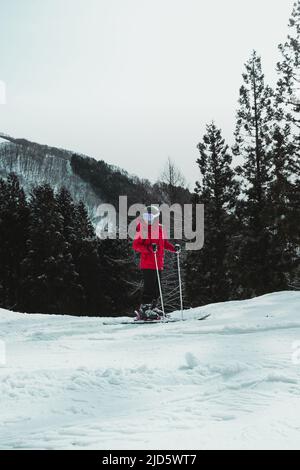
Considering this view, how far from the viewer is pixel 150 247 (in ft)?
32.1

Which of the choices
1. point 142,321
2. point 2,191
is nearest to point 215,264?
point 142,321

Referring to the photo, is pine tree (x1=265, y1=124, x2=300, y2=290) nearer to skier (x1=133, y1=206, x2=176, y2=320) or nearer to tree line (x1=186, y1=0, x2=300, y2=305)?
tree line (x1=186, y1=0, x2=300, y2=305)

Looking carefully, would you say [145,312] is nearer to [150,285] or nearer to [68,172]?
[150,285]

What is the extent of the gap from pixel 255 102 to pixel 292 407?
86.8 feet

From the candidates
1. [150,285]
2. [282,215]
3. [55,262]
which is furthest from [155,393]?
[55,262]

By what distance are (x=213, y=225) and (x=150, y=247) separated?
20.2m

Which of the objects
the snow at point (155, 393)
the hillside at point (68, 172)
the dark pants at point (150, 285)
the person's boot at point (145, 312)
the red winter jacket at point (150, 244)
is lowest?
the snow at point (155, 393)

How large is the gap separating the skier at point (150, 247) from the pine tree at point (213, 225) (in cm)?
1823

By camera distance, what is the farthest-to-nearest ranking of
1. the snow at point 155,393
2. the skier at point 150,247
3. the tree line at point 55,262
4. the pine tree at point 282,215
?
the tree line at point 55,262 < the pine tree at point 282,215 < the skier at point 150,247 < the snow at point 155,393

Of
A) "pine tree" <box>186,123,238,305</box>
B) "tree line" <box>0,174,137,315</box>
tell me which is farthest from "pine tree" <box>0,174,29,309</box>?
"pine tree" <box>186,123,238,305</box>

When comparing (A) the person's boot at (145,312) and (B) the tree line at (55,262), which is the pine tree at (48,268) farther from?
(A) the person's boot at (145,312)

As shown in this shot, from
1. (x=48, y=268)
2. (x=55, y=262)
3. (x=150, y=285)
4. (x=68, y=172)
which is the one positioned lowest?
(x=150, y=285)

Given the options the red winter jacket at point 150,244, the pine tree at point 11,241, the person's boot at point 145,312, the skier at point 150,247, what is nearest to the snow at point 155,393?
the person's boot at point 145,312

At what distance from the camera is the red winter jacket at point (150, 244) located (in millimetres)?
9742
